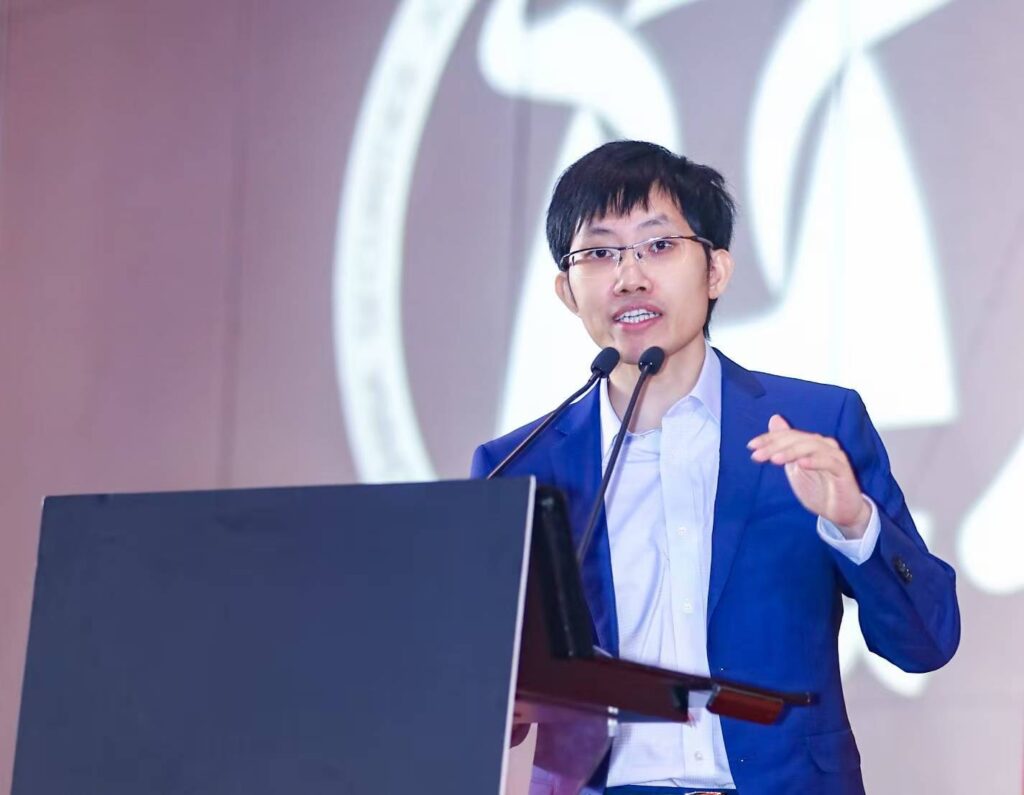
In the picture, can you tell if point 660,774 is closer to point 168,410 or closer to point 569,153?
point 569,153

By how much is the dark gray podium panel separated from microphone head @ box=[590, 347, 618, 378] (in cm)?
60

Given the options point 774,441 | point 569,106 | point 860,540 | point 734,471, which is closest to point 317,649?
point 774,441

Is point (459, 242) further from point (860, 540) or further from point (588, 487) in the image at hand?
point (860, 540)

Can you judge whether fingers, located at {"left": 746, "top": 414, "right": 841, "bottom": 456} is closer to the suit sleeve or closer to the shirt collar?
the suit sleeve

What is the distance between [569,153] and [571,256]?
129cm

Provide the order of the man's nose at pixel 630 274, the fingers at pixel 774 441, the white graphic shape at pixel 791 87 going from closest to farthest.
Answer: the fingers at pixel 774 441, the man's nose at pixel 630 274, the white graphic shape at pixel 791 87

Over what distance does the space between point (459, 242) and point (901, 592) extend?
77.4 inches

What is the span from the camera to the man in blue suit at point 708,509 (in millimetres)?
1663

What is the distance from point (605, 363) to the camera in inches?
71.0

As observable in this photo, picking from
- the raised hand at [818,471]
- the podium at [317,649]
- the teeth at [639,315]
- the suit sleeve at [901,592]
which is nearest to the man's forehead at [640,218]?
the teeth at [639,315]

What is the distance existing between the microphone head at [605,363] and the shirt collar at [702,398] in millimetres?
162

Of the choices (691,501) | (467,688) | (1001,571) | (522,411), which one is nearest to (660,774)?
(691,501)

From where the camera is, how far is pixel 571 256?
6.61 ft

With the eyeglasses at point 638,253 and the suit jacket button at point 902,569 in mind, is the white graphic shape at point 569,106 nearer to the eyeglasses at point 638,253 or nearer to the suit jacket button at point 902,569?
the eyeglasses at point 638,253
